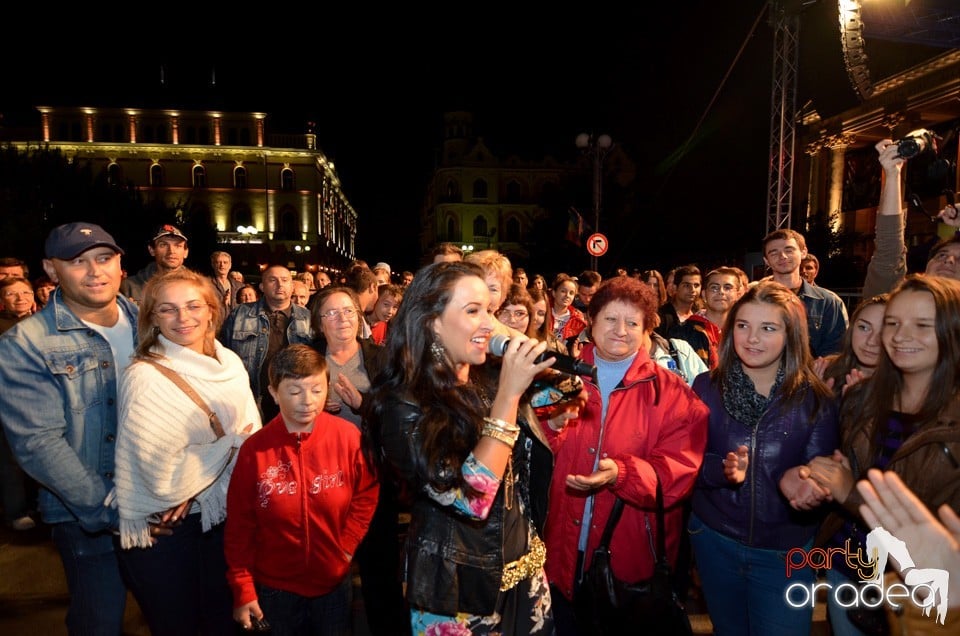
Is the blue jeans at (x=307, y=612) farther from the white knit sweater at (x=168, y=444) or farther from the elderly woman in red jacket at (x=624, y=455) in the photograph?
the elderly woman in red jacket at (x=624, y=455)

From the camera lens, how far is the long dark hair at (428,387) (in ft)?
6.02

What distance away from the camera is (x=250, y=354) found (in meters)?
4.95

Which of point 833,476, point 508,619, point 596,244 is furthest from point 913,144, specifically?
point 596,244

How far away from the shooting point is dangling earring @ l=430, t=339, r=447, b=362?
1971 mm

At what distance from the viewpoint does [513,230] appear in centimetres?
6231

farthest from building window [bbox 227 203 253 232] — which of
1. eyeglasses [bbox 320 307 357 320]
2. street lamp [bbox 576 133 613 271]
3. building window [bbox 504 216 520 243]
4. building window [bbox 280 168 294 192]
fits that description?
eyeglasses [bbox 320 307 357 320]

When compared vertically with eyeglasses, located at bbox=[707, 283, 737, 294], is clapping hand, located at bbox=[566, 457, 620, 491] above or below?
below

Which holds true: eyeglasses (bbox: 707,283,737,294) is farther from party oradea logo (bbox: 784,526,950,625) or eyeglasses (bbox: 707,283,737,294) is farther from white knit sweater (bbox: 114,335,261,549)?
white knit sweater (bbox: 114,335,261,549)

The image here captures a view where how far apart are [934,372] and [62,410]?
12.5ft

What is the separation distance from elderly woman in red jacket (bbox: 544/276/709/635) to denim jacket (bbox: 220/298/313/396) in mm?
2954

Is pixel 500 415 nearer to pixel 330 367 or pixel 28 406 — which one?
pixel 28 406

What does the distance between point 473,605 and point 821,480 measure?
1583mm

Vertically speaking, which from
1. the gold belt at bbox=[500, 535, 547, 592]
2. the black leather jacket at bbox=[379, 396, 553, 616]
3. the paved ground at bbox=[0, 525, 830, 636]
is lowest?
the paved ground at bbox=[0, 525, 830, 636]

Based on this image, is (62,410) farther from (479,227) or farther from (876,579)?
(479,227)
